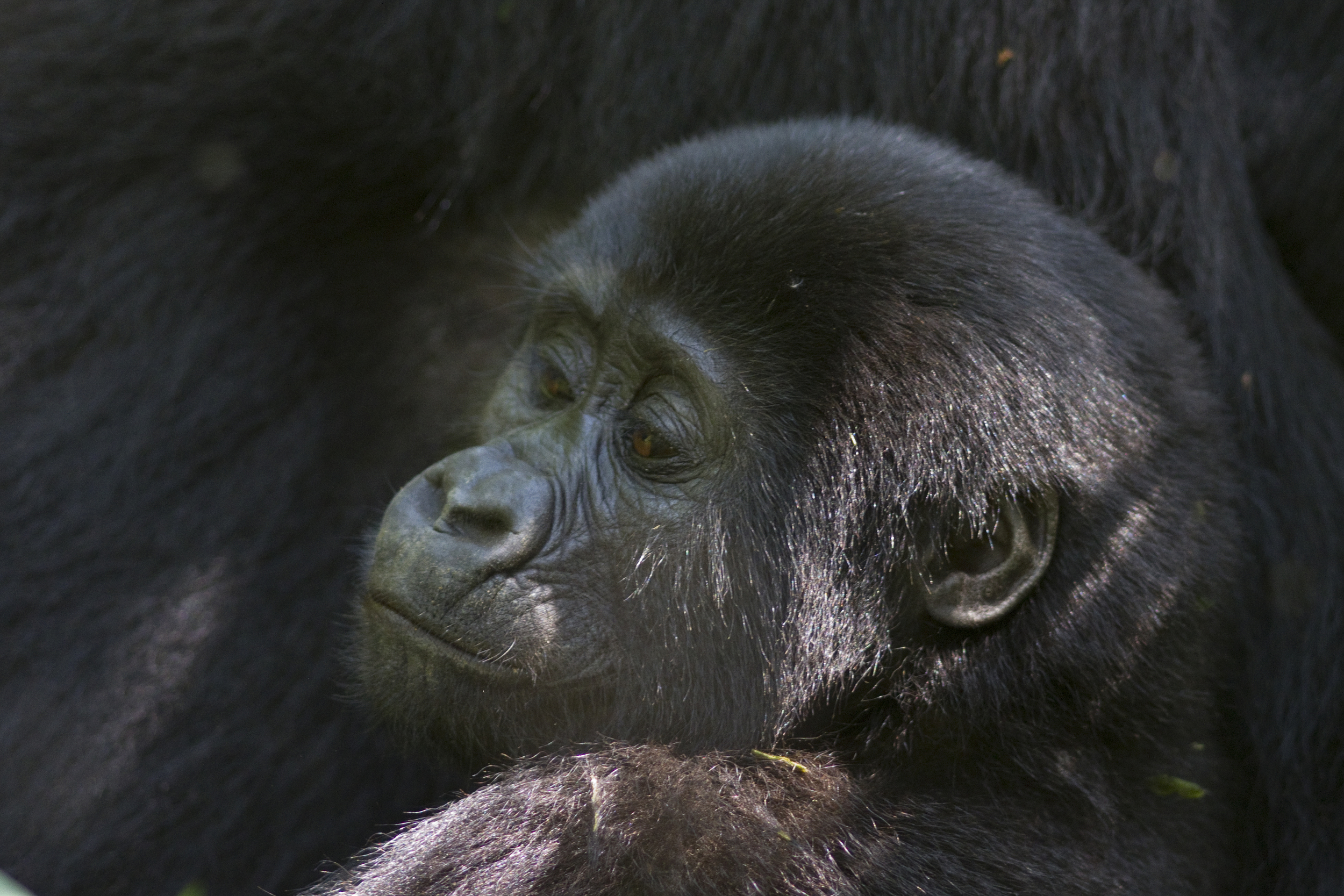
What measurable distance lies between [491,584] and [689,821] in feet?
1.47

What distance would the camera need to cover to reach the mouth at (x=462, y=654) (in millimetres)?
2004

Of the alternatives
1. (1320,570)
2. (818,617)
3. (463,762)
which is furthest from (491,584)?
(1320,570)

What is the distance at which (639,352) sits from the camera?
2164 millimetres

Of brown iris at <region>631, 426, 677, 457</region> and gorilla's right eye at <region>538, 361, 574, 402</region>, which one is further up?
gorilla's right eye at <region>538, 361, 574, 402</region>

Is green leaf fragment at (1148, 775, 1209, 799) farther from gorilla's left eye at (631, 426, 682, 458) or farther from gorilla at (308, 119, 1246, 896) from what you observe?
gorilla's left eye at (631, 426, 682, 458)

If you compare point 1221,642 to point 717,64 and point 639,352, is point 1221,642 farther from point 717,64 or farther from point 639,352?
point 717,64

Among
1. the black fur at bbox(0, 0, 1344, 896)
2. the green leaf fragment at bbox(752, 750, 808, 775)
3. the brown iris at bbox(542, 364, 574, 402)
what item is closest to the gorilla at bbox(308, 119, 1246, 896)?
the green leaf fragment at bbox(752, 750, 808, 775)

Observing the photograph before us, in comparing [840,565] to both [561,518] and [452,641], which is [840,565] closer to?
[561,518]

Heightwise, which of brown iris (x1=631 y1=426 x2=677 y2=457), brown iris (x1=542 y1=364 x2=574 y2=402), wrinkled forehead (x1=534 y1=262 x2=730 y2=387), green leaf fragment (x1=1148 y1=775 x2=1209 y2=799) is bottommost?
green leaf fragment (x1=1148 y1=775 x2=1209 y2=799)

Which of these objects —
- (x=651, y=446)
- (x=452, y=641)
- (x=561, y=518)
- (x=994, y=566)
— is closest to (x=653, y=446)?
(x=651, y=446)

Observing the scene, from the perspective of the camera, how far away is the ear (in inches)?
79.0

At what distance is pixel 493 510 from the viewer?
2.00m

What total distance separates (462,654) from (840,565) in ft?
1.93

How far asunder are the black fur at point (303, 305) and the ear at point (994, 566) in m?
0.63
